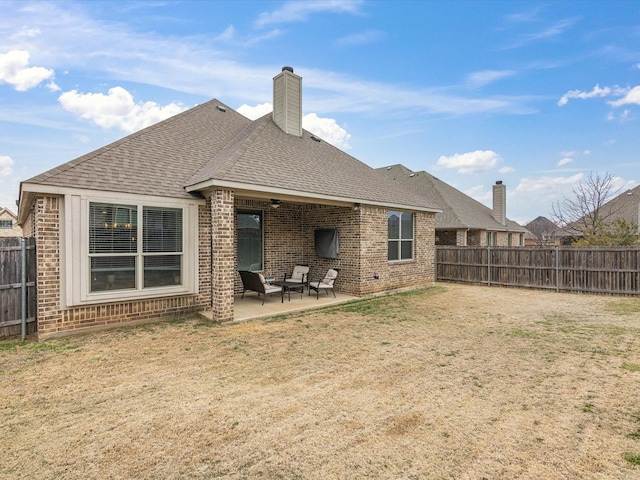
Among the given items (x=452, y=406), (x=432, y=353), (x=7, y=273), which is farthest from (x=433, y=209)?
(x=7, y=273)

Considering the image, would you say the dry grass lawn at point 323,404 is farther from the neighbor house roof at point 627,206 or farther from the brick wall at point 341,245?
the neighbor house roof at point 627,206

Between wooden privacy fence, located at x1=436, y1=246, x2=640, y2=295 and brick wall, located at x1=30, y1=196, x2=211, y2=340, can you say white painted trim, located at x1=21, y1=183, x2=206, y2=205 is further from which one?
wooden privacy fence, located at x1=436, y1=246, x2=640, y2=295

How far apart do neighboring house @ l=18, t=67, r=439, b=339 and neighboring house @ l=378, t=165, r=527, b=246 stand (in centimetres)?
824

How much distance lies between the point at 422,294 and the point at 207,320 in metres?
7.31

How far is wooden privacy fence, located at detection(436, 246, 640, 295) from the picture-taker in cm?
1096

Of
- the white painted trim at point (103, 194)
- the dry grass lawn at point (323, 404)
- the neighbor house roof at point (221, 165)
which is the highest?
the neighbor house roof at point (221, 165)

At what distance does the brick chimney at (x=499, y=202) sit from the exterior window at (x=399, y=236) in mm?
14623

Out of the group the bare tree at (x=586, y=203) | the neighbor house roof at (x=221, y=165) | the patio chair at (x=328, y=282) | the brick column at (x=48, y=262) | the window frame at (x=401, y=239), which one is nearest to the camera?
the brick column at (x=48, y=262)

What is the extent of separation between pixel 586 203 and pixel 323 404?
24263 millimetres

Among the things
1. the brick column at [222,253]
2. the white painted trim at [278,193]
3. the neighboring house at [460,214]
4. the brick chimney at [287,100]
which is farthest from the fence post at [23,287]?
the neighboring house at [460,214]

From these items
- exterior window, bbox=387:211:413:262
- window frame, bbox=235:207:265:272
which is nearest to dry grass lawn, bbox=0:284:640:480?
window frame, bbox=235:207:265:272

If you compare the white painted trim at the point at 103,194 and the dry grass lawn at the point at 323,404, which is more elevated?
the white painted trim at the point at 103,194

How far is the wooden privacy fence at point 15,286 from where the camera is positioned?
6152mm

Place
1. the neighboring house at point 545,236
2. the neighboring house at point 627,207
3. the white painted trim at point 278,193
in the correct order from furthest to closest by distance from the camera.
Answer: the neighboring house at point 545,236 < the neighboring house at point 627,207 < the white painted trim at point 278,193
